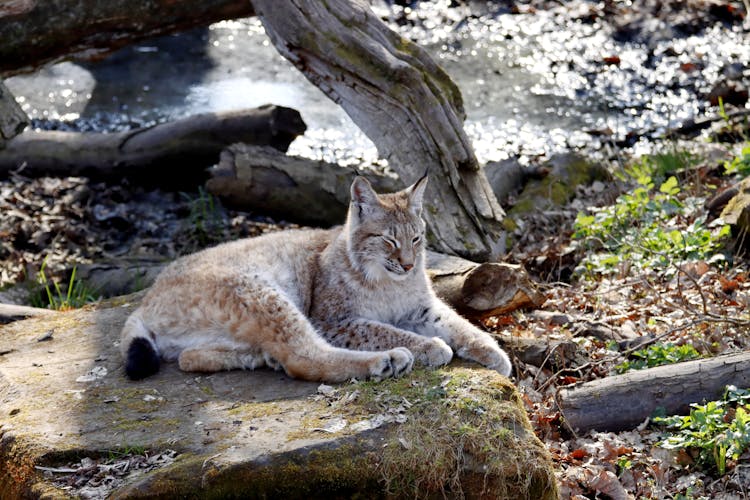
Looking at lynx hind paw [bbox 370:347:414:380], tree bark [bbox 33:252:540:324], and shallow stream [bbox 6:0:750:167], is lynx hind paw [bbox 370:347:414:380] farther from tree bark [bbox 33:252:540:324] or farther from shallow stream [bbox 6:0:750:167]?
shallow stream [bbox 6:0:750:167]

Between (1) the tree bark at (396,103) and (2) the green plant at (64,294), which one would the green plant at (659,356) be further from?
(2) the green plant at (64,294)

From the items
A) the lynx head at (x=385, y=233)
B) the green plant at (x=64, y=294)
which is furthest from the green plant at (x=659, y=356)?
the green plant at (x=64, y=294)

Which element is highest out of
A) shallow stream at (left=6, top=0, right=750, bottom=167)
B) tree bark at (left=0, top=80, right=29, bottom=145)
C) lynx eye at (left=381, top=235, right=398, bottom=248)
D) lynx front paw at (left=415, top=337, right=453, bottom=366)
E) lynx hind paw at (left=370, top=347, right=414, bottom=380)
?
tree bark at (left=0, top=80, right=29, bottom=145)

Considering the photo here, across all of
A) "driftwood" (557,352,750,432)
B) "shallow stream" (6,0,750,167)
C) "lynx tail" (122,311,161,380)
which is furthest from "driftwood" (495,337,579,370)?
"shallow stream" (6,0,750,167)

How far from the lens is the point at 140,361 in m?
4.77

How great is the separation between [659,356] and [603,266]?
175 cm

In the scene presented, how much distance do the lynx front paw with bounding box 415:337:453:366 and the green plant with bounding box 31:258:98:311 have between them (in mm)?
3204

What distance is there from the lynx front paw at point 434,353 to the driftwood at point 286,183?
351cm

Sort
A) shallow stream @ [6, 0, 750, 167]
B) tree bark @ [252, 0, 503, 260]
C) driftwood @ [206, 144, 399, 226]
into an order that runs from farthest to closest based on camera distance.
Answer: shallow stream @ [6, 0, 750, 167], driftwood @ [206, 144, 399, 226], tree bark @ [252, 0, 503, 260]

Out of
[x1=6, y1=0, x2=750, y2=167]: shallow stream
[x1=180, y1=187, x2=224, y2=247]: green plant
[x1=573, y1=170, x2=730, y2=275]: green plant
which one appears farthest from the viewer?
[x1=6, y1=0, x2=750, y2=167]: shallow stream

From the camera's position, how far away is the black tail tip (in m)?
4.76

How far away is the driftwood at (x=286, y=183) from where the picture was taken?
8.19m

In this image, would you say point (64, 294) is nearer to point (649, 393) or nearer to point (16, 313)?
point (16, 313)

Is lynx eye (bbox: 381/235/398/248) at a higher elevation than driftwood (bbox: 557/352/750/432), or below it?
higher
